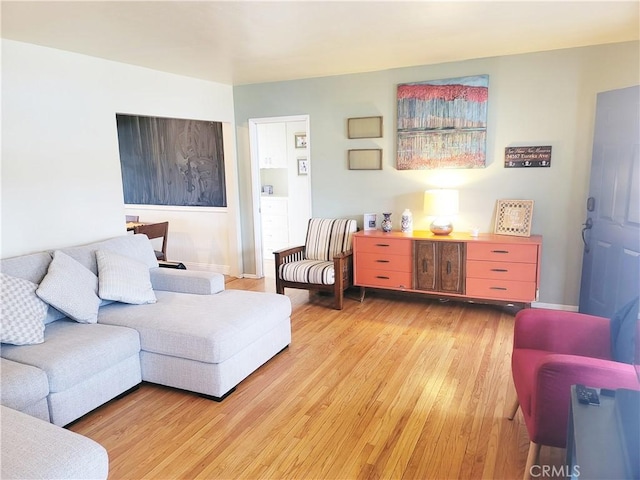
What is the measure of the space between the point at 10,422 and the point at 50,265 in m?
1.40

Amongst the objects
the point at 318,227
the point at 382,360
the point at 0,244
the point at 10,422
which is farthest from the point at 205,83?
the point at 10,422

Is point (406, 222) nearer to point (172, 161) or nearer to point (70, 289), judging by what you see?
point (70, 289)

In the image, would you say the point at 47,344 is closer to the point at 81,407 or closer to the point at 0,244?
the point at 81,407


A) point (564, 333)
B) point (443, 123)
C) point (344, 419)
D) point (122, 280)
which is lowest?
point (344, 419)

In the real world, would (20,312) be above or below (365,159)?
below

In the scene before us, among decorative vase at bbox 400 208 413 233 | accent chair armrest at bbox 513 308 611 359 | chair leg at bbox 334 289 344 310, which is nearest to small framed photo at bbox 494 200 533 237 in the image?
decorative vase at bbox 400 208 413 233

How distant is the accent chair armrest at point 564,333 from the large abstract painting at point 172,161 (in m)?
4.12

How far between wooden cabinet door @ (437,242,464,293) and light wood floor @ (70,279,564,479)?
1.87ft

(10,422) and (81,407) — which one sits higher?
(10,422)

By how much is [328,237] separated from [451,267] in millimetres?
1357

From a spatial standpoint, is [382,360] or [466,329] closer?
[382,360]

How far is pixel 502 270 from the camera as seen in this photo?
3.83 m

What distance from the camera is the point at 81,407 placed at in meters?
2.40

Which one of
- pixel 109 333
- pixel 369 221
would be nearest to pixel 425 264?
pixel 369 221
